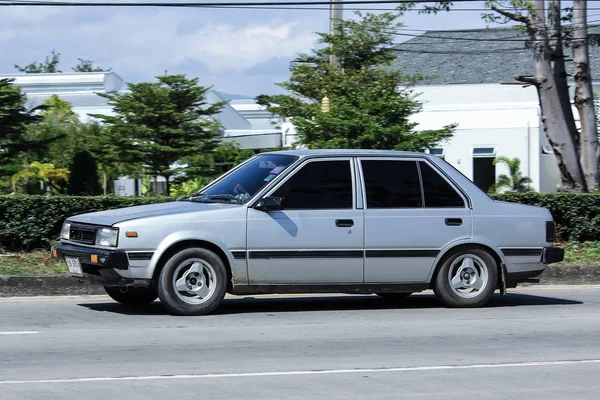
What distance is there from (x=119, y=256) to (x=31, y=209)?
6203 mm

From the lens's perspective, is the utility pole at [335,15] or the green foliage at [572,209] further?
the utility pole at [335,15]

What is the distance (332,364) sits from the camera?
737 cm

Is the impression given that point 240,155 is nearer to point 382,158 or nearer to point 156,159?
point 156,159

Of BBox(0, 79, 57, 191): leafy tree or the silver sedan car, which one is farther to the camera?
BBox(0, 79, 57, 191): leafy tree

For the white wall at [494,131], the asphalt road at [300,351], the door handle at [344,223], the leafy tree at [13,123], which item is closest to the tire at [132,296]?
the asphalt road at [300,351]

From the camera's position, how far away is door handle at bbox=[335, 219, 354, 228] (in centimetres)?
999

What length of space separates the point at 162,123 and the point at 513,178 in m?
14.2

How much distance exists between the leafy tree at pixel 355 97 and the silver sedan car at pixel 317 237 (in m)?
8.45

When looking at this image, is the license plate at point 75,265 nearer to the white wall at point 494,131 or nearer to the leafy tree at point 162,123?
the leafy tree at point 162,123

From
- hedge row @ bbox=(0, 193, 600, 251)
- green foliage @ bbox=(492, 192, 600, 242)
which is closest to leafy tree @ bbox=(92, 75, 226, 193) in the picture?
hedge row @ bbox=(0, 193, 600, 251)

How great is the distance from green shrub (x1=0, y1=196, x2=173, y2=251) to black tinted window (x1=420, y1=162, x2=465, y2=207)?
22.5ft

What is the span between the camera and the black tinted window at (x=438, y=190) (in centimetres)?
1048

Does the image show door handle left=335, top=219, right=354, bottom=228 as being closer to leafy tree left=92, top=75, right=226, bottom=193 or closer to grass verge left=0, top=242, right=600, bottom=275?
grass verge left=0, top=242, right=600, bottom=275

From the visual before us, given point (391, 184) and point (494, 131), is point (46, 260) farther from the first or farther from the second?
point (494, 131)
